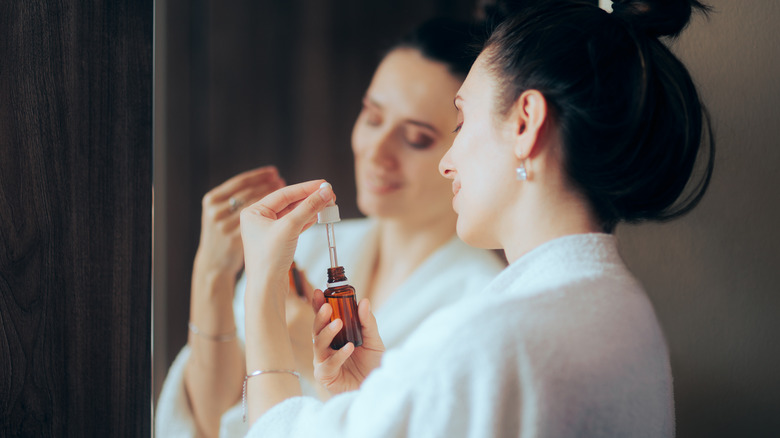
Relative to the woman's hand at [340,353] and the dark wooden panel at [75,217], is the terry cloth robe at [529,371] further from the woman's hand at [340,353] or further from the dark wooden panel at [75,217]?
the dark wooden panel at [75,217]

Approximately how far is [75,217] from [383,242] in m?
0.45

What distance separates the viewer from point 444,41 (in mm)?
915

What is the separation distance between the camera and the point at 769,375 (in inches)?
30.9

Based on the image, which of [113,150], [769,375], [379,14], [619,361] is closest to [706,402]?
[769,375]

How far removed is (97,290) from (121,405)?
16 centimetres

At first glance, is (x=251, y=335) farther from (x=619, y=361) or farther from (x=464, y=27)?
(x=464, y=27)

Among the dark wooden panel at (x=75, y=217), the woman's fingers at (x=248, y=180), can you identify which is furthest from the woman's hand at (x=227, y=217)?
the dark wooden panel at (x=75, y=217)

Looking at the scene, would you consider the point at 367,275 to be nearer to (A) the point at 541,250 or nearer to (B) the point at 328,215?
(B) the point at 328,215

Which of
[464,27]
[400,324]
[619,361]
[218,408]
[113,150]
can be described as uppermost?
[464,27]

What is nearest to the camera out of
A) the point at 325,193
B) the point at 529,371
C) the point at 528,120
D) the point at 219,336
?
the point at 529,371

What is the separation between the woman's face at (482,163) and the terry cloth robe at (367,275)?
0.23m

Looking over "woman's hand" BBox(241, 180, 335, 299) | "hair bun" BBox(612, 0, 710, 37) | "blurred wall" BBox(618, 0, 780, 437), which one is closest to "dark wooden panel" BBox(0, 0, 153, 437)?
"woman's hand" BBox(241, 180, 335, 299)

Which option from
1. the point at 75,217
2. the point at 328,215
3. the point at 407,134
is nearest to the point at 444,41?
the point at 407,134

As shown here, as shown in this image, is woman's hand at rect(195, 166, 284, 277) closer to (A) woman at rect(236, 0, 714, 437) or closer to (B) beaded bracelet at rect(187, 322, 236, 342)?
(B) beaded bracelet at rect(187, 322, 236, 342)
